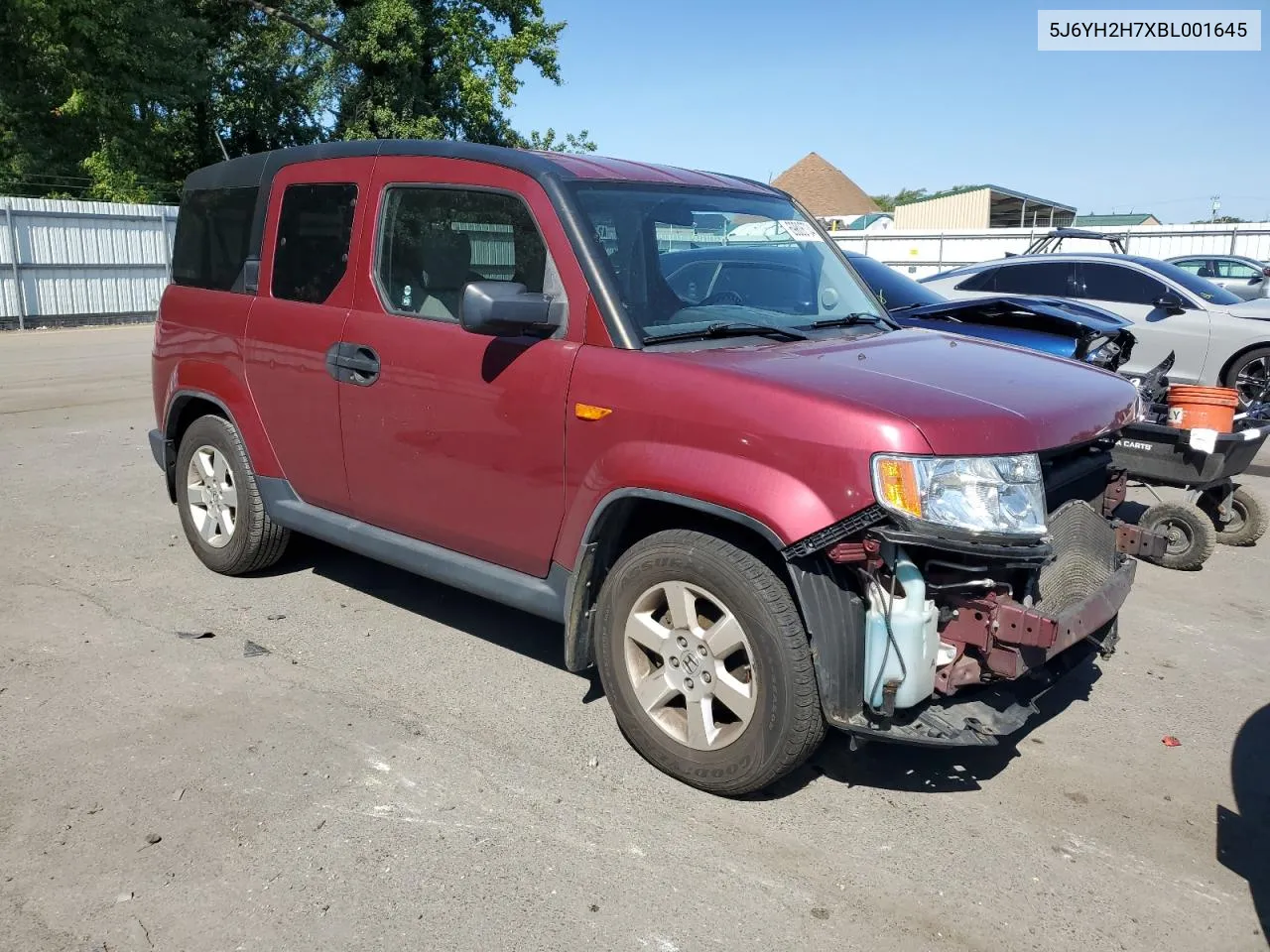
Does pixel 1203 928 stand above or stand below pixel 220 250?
below

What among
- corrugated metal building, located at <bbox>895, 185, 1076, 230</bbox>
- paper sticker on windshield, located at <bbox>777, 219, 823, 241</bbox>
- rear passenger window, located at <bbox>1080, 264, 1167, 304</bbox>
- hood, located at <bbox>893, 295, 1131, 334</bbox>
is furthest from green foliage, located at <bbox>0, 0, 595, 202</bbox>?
paper sticker on windshield, located at <bbox>777, 219, 823, 241</bbox>

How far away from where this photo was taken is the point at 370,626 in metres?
5.01

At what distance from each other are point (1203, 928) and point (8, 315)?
22042 mm

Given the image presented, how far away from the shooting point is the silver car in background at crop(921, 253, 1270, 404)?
37.5 ft

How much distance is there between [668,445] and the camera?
3404mm

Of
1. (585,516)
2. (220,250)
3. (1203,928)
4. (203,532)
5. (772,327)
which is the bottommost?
(1203,928)

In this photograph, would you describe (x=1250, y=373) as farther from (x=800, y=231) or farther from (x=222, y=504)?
(x=222, y=504)

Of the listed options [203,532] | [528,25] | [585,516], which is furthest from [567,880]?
[528,25]

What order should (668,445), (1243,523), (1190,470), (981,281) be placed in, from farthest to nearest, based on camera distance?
(981,281), (1243,523), (1190,470), (668,445)

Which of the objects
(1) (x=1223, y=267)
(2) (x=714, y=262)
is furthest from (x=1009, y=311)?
(1) (x=1223, y=267)

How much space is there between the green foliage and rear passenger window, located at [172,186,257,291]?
859 inches

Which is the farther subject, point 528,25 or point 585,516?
point 528,25

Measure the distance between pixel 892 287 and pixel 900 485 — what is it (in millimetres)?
6511

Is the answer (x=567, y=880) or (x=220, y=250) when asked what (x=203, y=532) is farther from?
(x=567, y=880)
